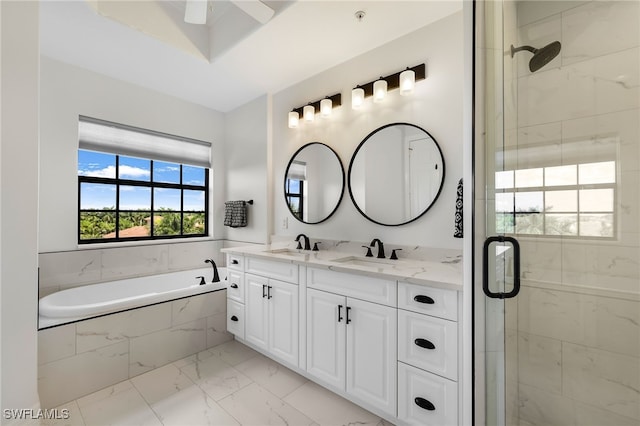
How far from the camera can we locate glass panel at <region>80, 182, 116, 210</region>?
2758mm

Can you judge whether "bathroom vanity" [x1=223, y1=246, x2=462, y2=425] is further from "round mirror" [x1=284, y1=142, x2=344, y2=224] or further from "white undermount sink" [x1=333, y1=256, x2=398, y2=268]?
"round mirror" [x1=284, y1=142, x2=344, y2=224]

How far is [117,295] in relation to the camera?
8.95ft

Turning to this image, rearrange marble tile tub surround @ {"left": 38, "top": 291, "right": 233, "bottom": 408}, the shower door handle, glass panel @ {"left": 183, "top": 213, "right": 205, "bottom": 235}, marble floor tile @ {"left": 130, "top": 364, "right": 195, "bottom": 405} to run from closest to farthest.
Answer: the shower door handle
marble tile tub surround @ {"left": 38, "top": 291, "right": 233, "bottom": 408}
marble floor tile @ {"left": 130, "top": 364, "right": 195, "bottom": 405}
glass panel @ {"left": 183, "top": 213, "right": 205, "bottom": 235}

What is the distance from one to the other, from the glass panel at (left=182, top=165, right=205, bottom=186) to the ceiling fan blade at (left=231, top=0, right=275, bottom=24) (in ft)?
7.73

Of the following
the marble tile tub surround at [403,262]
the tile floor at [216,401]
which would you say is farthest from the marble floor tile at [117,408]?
the marble tile tub surround at [403,262]

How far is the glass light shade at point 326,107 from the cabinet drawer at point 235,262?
148cm

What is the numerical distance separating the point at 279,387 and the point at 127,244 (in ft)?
7.21

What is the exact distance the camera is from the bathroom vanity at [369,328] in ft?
4.45

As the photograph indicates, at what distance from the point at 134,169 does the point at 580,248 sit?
12.3 ft

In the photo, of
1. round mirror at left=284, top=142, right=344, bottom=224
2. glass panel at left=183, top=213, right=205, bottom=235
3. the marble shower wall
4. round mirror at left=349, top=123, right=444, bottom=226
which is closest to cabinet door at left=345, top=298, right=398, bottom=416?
the marble shower wall

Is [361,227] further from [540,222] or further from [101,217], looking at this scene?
[101,217]

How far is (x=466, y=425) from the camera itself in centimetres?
108

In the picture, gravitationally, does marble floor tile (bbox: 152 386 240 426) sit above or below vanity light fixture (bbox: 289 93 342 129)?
below

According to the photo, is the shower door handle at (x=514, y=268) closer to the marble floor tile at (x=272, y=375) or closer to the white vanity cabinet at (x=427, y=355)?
the white vanity cabinet at (x=427, y=355)
